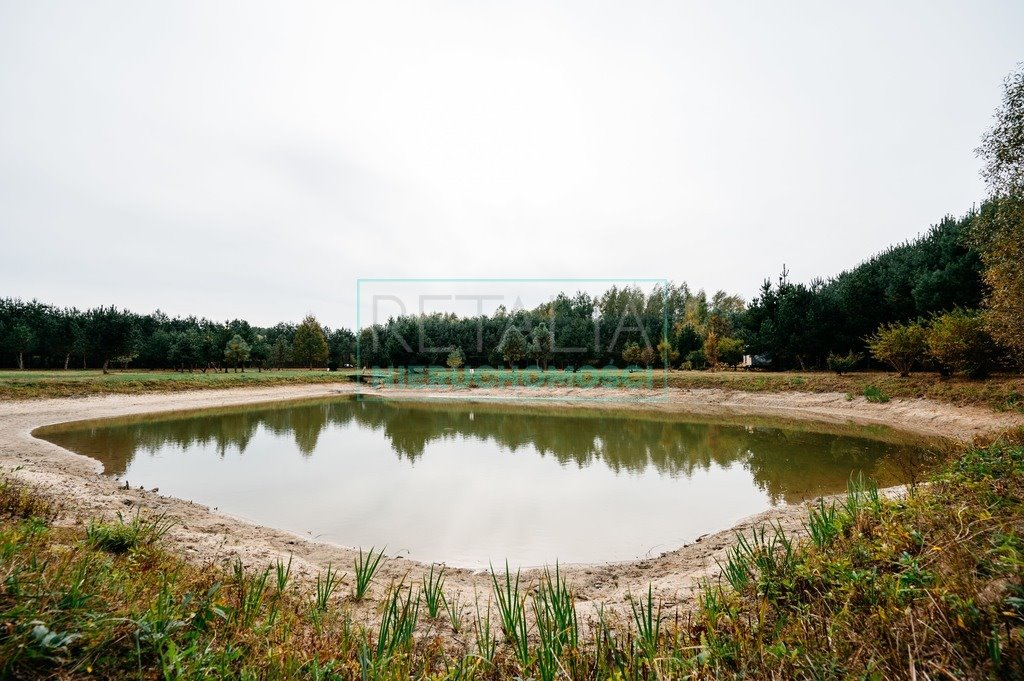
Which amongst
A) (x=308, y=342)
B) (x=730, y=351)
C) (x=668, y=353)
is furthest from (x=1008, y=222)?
(x=308, y=342)

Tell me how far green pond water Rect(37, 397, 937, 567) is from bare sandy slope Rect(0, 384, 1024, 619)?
1.73ft

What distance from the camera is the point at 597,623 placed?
134 inches

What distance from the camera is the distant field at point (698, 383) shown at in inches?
687

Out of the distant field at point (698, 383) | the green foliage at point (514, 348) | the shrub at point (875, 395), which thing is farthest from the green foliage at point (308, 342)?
the shrub at point (875, 395)

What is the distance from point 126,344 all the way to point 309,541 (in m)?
47.8

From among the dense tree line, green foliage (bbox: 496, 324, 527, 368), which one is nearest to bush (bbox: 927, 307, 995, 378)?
the dense tree line

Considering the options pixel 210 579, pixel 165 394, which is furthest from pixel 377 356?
pixel 210 579

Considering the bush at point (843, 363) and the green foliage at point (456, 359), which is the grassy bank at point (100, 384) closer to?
the green foliage at point (456, 359)

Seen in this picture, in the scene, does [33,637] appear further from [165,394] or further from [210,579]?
[165,394]

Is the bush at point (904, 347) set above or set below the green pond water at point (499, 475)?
above

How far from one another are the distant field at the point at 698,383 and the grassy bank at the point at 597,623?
16870mm

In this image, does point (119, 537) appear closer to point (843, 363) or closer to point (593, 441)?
point (593, 441)

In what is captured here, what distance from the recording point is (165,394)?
99.2 ft

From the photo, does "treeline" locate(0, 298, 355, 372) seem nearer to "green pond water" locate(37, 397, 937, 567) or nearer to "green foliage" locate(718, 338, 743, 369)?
"green pond water" locate(37, 397, 937, 567)
